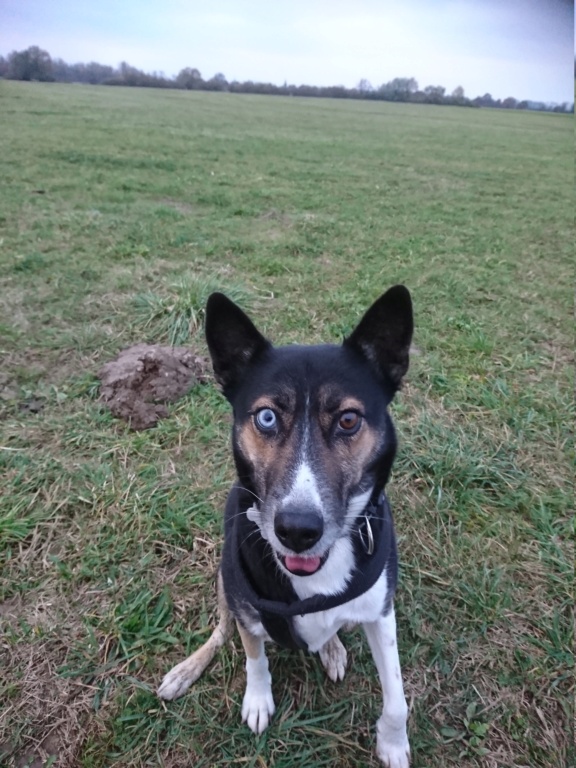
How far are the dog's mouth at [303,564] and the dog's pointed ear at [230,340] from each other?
72cm

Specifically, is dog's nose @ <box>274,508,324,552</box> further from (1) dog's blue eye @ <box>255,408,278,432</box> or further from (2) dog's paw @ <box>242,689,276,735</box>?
(2) dog's paw @ <box>242,689,276,735</box>

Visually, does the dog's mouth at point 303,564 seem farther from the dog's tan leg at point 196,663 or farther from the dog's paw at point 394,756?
the dog's paw at point 394,756

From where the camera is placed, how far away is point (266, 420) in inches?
73.4

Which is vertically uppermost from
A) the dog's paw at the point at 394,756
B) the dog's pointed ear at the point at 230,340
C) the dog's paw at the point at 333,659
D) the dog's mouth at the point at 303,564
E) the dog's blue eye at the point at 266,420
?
the dog's pointed ear at the point at 230,340

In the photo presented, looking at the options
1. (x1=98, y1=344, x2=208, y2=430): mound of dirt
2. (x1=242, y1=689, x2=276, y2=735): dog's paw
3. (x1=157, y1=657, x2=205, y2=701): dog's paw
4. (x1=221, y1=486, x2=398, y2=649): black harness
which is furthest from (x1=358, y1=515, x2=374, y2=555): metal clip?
(x1=98, y1=344, x2=208, y2=430): mound of dirt

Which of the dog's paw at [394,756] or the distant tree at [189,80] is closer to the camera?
the dog's paw at [394,756]

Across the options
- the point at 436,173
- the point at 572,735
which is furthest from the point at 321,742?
the point at 436,173

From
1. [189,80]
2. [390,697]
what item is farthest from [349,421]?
[189,80]

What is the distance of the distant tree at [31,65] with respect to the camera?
44.8 feet

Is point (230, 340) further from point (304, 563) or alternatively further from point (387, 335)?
point (304, 563)

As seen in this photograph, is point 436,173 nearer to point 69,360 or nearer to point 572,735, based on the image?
point 69,360

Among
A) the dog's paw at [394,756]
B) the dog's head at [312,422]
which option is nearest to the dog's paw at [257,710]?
the dog's paw at [394,756]

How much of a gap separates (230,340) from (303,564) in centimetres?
91

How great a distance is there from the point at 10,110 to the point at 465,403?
64.6 feet
